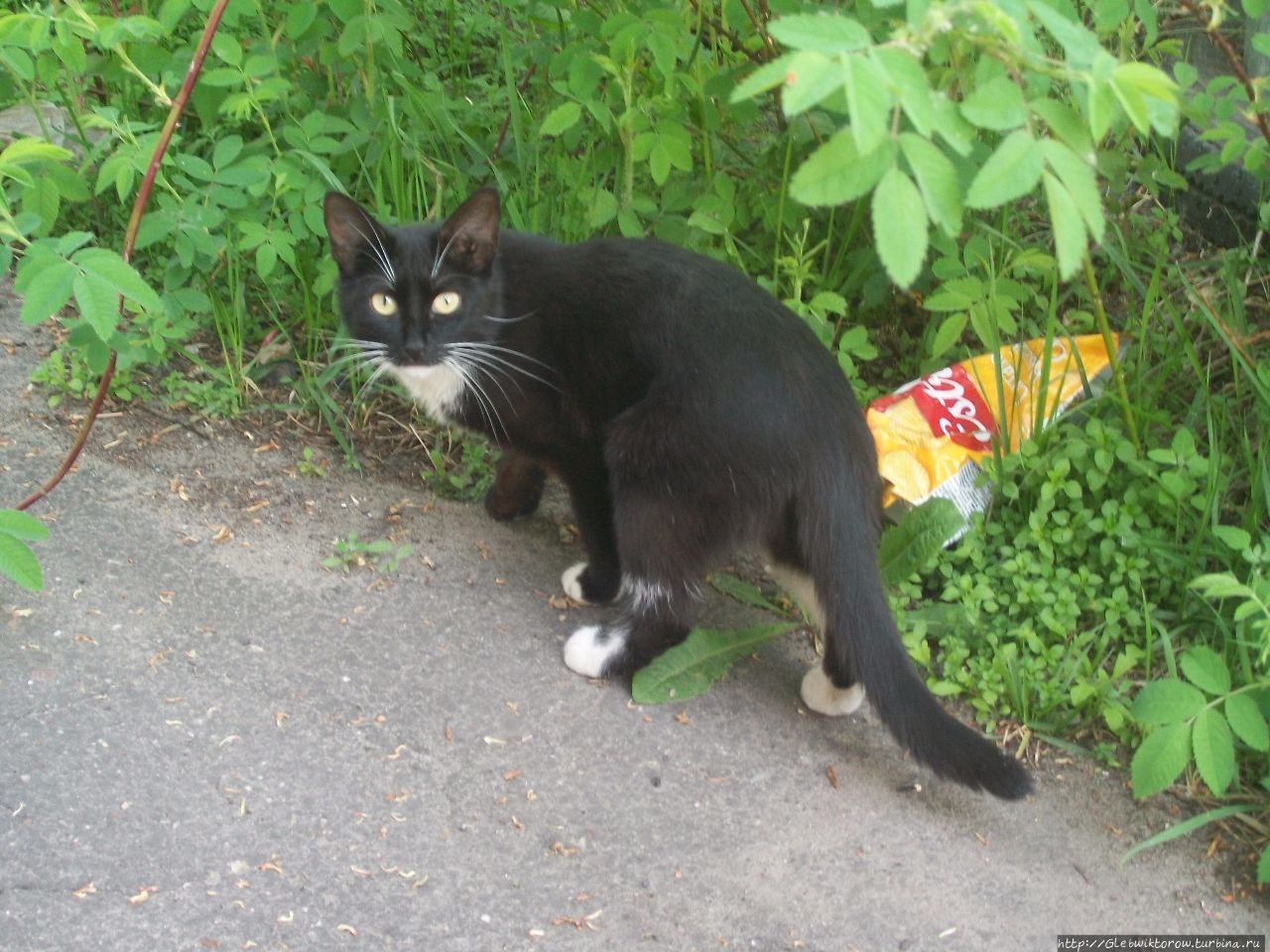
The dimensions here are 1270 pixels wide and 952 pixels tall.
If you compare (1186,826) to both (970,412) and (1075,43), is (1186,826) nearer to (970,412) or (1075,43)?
(970,412)

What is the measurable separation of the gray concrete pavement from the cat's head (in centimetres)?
56

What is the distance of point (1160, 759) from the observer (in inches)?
90.8

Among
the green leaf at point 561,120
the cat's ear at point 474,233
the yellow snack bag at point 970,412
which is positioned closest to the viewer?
the cat's ear at point 474,233

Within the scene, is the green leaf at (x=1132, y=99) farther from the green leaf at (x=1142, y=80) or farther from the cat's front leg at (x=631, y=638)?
the cat's front leg at (x=631, y=638)

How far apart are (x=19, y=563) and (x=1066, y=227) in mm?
1954

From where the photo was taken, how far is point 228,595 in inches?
114

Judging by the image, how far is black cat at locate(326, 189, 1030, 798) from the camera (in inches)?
101

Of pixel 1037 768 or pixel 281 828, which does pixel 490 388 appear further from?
pixel 1037 768

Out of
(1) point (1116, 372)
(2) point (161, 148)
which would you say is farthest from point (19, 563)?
(1) point (1116, 372)

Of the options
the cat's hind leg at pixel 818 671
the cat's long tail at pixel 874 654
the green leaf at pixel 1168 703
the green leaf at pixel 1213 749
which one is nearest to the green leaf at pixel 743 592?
the cat's hind leg at pixel 818 671

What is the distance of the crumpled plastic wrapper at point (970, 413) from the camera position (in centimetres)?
315

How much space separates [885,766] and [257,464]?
1.94 metres

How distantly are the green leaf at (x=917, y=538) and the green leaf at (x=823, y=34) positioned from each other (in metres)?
1.66

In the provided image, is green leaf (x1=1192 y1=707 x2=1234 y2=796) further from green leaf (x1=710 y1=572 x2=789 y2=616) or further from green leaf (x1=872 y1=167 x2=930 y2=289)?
green leaf (x1=872 y1=167 x2=930 y2=289)
